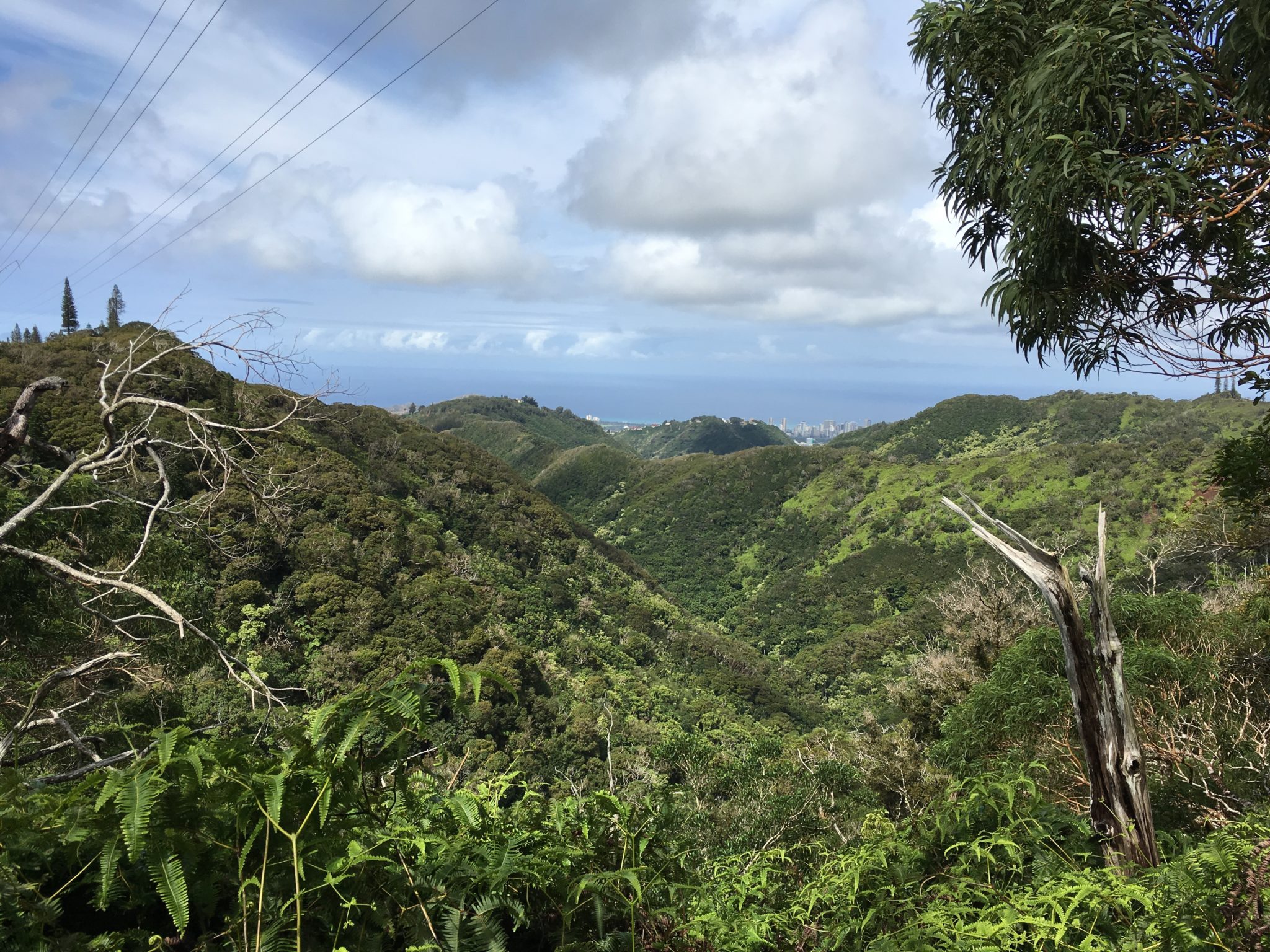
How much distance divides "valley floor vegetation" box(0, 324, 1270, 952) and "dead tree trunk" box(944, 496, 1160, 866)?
30 cm

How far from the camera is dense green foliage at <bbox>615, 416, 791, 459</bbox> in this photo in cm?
13912

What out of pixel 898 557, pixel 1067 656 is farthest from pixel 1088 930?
pixel 898 557

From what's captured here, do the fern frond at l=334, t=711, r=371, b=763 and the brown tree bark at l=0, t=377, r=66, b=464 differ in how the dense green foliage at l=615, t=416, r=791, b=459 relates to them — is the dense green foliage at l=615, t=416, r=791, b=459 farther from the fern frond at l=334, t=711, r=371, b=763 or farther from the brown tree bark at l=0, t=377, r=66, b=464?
the fern frond at l=334, t=711, r=371, b=763

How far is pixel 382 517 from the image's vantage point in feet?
82.6

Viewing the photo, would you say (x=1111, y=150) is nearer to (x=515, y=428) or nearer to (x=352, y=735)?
(x=352, y=735)

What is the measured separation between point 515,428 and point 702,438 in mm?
46988

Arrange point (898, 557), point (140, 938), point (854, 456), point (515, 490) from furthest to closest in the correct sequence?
point (854, 456)
point (898, 557)
point (515, 490)
point (140, 938)

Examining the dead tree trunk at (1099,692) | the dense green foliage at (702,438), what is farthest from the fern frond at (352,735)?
the dense green foliage at (702,438)

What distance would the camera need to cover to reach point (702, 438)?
141 metres

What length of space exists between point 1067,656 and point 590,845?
2.20m

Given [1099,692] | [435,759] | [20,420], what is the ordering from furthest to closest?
[20,420]
[1099,692]
[435,759]

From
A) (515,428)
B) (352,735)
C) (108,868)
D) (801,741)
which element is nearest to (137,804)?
(108,868)

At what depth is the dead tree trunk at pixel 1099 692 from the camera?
98.1 inches

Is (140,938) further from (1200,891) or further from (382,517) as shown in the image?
(382,517)
